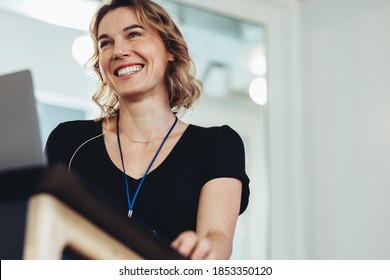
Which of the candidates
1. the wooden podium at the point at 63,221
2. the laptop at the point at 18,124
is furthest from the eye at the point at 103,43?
the wooden podium at the point at 63,221

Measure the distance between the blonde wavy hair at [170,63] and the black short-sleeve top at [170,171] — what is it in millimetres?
191

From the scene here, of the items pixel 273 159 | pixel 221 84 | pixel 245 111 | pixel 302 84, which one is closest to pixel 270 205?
pixel 273 159

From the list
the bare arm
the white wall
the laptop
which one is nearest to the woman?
the bare arm

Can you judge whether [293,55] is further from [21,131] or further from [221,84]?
[21,131]

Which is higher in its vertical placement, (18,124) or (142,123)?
(142,123)

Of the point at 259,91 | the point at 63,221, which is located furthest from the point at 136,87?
the point at 259,91

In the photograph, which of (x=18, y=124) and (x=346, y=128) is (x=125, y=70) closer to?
(x=18, y=124)

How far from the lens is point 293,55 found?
2.78 m

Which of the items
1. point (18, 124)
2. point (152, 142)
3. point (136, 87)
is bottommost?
point (18, 124)

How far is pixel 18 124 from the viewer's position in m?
0.81

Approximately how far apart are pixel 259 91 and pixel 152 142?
131 centimetres

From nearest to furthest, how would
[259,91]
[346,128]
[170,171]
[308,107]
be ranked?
1. [170,171]
2. [346,128]
3. [308,107]
4. [259,91]

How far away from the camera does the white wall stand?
2.34 m

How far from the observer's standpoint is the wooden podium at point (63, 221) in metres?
→ 0.55
